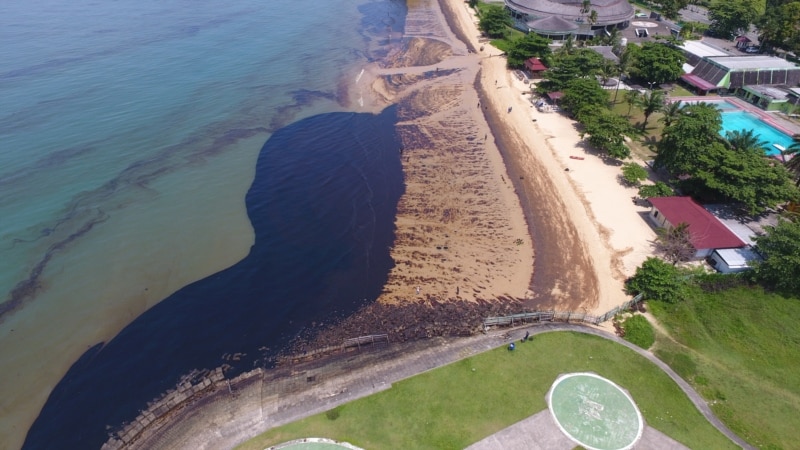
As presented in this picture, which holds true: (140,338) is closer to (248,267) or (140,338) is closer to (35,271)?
(248,267)

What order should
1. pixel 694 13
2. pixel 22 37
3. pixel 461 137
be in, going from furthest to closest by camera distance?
1. pixel 694 13
2. pixel 22 37
3. pixel 461 137

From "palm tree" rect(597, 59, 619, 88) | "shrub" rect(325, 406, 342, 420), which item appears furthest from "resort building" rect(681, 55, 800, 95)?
"shrub" rect(325, 406, 342, 420)

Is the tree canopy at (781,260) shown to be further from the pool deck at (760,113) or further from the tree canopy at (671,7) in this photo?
the tree canopy at (671,7)

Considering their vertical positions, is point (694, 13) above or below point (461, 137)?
above

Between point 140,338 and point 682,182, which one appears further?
point 682,182

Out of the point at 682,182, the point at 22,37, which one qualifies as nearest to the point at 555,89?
the point at 682,182

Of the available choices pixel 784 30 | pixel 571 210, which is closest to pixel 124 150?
pixel 571 210
